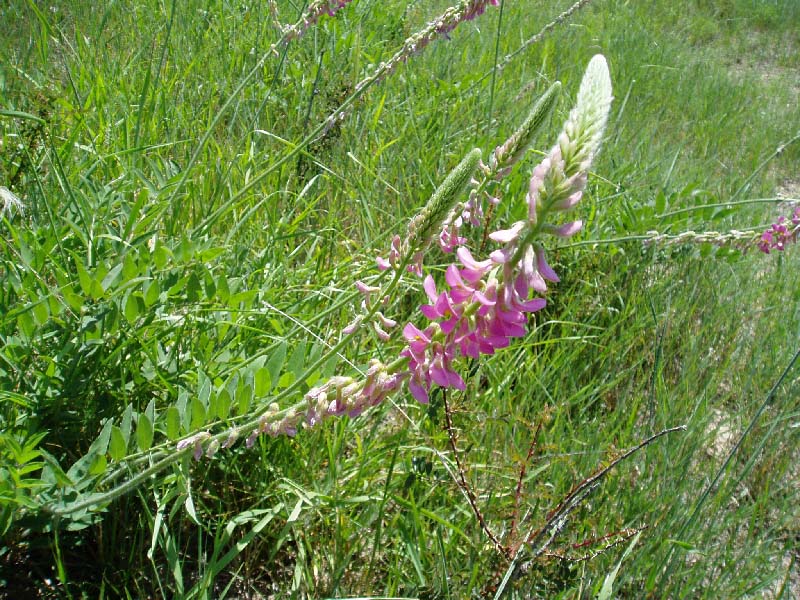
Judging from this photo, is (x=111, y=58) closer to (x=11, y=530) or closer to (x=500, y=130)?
(x=500, y=130)

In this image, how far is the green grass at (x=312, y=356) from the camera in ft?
4.27

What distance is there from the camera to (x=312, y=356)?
142 centimetres

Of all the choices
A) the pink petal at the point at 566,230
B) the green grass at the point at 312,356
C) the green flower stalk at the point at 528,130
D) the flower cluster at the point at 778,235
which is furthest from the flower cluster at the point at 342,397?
the flower cluster at the point at 778,235

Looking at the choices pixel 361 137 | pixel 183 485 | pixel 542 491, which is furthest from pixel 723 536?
pixel 361 137

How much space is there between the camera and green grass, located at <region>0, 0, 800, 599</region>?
1.30m

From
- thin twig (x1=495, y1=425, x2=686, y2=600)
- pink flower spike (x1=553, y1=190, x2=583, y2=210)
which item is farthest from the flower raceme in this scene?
thin twig (x1=495, y1=425, x2=686, y2=600)

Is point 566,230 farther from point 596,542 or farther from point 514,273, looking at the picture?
point 596,542

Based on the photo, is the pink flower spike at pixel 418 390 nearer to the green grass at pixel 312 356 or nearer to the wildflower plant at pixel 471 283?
the wildflower plant at pixel 471 283

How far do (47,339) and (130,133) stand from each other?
970 mm

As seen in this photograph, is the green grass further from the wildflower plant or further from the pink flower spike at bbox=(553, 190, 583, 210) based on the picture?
the pink flower spike at bbox=(553, 190, 583, 210)

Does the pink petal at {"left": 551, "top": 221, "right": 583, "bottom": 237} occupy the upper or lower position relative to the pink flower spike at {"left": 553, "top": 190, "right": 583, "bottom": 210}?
lower

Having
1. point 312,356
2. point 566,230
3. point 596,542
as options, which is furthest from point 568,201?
point 596,542

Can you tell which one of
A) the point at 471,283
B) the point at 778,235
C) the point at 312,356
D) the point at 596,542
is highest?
the point at 471,283

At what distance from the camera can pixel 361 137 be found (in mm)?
2705
